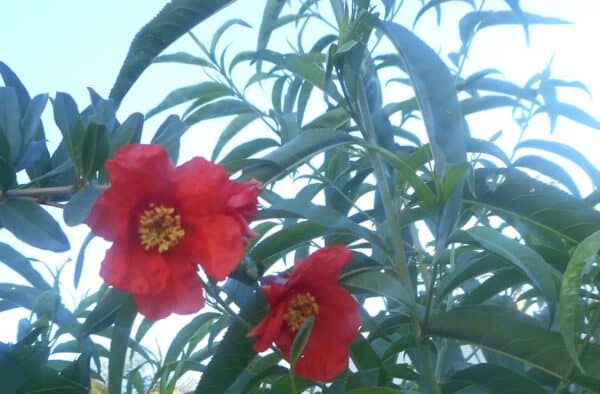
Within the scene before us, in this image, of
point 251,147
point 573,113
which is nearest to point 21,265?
point 251,147

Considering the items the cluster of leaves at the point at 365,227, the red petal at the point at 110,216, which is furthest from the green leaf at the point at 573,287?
the red petal at the point at 110,216

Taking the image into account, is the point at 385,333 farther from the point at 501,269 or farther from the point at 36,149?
the point at 36,149

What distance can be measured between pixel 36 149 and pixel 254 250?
0.83ft

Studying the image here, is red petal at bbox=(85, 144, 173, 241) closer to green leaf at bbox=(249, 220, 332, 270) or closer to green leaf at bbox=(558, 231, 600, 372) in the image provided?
green leaf at bbox=(249, 220, 332, 270)

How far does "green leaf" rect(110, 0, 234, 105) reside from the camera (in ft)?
2.21

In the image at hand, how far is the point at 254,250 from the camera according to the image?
0.81 m

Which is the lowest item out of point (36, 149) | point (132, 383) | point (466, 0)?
point (132, 383)

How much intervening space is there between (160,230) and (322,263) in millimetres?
160

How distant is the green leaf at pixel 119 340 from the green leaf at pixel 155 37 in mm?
196

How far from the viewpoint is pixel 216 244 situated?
0.61m

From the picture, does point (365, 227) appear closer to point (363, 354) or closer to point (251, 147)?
point (363, 354)

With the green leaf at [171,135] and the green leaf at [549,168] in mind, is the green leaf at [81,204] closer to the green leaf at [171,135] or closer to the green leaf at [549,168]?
the green leaf at [171,135]

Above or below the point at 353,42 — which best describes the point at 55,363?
below

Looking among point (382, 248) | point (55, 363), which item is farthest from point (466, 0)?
point (55, 363)
